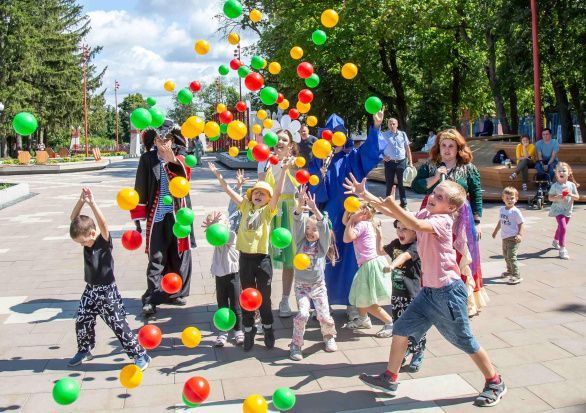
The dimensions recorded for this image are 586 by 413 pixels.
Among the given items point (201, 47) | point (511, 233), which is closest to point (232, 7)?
point (201, 47)

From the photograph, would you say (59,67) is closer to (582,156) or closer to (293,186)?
(582,156)

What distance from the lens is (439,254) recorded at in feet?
13.2

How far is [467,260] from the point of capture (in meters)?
5.29

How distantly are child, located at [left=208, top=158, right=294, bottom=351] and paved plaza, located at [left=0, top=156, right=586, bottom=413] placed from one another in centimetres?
22

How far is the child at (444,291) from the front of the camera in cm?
397

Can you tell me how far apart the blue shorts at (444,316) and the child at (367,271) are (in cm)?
110

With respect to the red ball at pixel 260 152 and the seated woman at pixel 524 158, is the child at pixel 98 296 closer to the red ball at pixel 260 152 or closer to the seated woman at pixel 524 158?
the red ball at pixel 260 152

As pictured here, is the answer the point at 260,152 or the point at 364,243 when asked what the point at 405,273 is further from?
the point at 260,152

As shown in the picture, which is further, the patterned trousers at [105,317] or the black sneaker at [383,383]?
the patterned trousers at [105,317]

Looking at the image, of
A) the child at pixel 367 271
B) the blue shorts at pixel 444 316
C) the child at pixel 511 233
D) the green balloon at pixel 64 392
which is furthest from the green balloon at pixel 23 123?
the child at pixel 511 233

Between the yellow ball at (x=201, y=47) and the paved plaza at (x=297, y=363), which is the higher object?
the yellow ball at (x=201, y=47)

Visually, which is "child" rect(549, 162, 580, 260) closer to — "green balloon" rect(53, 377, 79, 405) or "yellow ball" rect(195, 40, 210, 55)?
"yellow ball" rect(195, 40, 210, 55)

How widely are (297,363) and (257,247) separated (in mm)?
1032

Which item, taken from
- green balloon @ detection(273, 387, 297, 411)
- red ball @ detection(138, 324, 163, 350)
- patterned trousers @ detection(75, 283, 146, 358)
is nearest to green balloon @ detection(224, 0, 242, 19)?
patterned trousers @ detection(75, 283, 146, 358)
